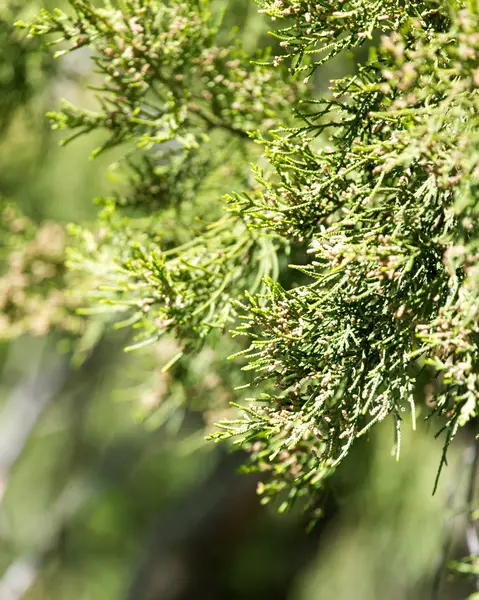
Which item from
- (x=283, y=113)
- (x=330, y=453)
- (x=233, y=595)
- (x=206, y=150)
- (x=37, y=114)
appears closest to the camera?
(x=330, y=453)

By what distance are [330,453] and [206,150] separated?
98 centimetres

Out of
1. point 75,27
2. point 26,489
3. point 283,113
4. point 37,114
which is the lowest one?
point 26,489

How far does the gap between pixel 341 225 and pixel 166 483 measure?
7.16 metres

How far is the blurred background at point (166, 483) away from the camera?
6.76 feet

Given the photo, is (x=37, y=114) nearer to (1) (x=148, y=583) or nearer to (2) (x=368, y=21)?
(2) (x=368, y=21)

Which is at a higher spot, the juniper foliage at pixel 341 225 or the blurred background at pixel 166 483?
the juniper foliage at pixel 341 225

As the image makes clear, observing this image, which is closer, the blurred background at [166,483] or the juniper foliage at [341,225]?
the juniper foliage at [341,225]

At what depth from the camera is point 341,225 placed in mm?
1102

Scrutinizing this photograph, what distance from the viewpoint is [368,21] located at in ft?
3.76

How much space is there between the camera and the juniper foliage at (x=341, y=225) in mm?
1012

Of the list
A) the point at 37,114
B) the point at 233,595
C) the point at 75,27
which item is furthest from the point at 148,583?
the point at 75,27

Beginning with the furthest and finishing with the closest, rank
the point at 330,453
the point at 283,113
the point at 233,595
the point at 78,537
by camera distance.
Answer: the point at 78,537
the point at 233,595
the point at 283,113
the point at 330,453

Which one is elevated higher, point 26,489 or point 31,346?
point 31,346

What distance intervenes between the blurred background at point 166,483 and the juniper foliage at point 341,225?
0.77ft
